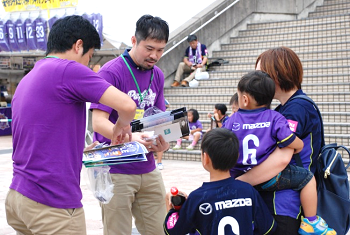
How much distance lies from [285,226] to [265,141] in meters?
0.46

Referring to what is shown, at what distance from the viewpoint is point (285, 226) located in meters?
2.52

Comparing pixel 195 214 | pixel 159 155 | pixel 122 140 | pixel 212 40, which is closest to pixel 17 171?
pixel 122 140

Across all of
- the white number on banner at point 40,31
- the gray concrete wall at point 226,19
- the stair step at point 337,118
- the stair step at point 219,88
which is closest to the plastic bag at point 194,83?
the stair step at point 219,88

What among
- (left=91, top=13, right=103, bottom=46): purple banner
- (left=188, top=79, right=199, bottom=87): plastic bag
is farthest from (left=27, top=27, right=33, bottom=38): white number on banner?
(left=188, top=79, right=199, bottom=87): plastic bag

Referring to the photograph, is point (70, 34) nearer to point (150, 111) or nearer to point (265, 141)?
point (150, 111)

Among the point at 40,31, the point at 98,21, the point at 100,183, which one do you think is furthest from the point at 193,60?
the point at 100,183

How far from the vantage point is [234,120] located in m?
2.59

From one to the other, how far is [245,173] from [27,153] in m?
1.13

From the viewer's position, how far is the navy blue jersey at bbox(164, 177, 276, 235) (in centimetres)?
240

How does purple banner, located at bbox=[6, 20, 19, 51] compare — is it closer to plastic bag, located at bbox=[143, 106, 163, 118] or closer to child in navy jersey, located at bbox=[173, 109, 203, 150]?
child in navy jersey, located at bbox=[173, 109, 203, 150]

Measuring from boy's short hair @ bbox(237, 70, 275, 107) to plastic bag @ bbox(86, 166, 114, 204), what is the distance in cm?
94

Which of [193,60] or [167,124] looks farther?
[193,60]

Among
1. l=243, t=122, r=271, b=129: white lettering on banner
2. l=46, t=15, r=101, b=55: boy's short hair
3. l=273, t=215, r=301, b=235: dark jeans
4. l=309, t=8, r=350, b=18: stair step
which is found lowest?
l=273, t=215, r=301, b=235: dark jeans

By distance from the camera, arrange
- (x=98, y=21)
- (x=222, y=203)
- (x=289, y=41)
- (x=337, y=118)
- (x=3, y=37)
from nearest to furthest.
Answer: (x=222, y=203), (x=337, y=118), (x=289, y=41), (x=98, y=21), (x=3, y=37)
